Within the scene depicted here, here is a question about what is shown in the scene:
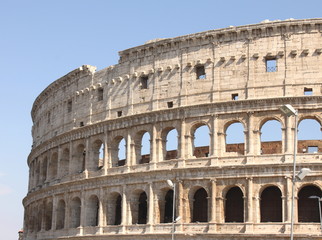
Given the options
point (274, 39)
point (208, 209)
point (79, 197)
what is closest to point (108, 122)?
point (79, 197)

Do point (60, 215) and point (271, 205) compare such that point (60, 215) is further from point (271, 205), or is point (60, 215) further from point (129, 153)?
point (271, 205)

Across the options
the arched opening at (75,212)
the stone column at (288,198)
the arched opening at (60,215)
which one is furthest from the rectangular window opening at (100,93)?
the stone column at (288,198)

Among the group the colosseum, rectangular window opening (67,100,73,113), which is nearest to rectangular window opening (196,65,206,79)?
the colosseum

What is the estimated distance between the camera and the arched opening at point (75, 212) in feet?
158

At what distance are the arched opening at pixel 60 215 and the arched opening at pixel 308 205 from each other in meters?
19.7

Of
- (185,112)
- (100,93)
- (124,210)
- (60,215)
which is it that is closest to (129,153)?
(124,210)

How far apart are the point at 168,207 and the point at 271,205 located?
313 inches

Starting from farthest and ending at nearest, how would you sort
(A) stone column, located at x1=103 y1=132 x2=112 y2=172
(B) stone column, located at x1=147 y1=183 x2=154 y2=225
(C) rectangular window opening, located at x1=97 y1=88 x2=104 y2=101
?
1. (C) rectangular window opening, located at x1=97 y1=88 x2=104 y2=101
2. (A) stone column, located at x1=103 y1=132 x2=112 y2=172
3. (B) stone column, located at x1=147 y1=183 x2=154 y2=225

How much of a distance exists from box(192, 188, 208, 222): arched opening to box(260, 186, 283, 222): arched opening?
3.90 m

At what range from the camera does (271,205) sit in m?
38.9

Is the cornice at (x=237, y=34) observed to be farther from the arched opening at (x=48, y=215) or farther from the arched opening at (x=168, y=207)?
the arched opening at (x=48, y=215)

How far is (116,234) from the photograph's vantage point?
141 feet

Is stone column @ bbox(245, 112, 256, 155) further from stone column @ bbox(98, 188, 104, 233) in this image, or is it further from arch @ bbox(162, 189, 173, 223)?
stone column @ bbox(98, 188, 104, 233)

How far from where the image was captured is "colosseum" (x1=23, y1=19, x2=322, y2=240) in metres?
38.0
